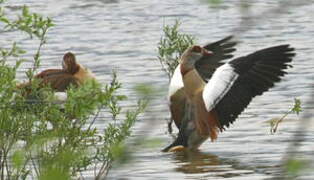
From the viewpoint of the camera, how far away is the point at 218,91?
9117 millimetres

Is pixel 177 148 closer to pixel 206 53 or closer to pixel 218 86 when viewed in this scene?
pixel 218 86

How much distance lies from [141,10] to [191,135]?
35.3 ft

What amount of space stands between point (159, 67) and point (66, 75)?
9.00 feet

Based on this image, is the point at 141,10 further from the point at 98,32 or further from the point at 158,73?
the point at 158,73

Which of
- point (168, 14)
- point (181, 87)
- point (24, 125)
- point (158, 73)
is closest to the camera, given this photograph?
point (24, 125)

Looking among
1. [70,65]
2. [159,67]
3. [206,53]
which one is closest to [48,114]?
[206,53]

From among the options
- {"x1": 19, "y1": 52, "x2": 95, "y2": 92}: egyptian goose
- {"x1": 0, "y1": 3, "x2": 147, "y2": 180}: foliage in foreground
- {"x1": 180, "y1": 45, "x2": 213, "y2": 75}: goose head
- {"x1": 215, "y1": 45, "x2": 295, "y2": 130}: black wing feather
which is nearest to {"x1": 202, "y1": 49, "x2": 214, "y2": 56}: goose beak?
{"x1": 180, "y1": 45, "x2": 213, "y2": 75}: goose head

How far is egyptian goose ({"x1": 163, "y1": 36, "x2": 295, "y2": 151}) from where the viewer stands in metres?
9.19

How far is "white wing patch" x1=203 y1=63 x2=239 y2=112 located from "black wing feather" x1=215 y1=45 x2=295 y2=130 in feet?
0.13

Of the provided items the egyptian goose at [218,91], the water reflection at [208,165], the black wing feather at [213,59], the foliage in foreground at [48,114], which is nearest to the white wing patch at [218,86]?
the egyptian goose at [218,91]

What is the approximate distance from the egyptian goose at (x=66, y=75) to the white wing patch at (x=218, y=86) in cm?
199

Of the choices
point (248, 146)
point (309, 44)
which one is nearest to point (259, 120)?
point (248, 146)

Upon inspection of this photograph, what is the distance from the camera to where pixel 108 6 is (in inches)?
821

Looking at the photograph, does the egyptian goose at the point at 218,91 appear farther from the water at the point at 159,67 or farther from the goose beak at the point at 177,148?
the water at the point at 159,67
